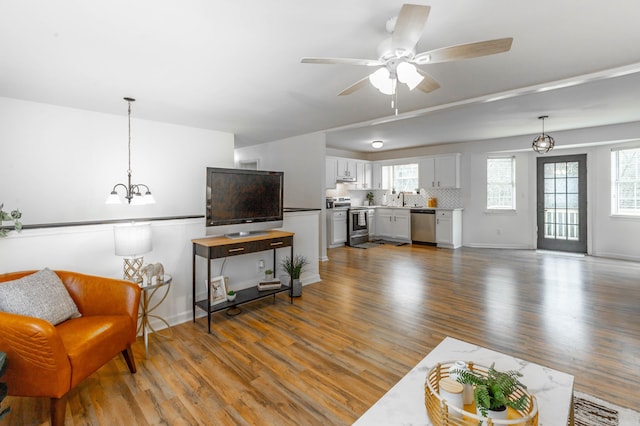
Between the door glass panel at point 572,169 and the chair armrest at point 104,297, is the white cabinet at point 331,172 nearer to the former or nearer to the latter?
the door glass panel at point 572,169

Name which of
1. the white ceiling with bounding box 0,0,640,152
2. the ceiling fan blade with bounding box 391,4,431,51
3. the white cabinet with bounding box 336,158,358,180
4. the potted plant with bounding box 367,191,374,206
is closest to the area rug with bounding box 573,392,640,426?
the ceiling fan blade with bounding box 391,4,431,51

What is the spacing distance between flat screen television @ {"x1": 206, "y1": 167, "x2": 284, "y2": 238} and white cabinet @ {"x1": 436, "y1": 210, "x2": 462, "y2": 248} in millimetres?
4914

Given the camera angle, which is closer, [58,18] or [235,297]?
[58,18]

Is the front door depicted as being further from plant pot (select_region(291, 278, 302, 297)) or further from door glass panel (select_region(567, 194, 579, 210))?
plant pot (select_region(291, 278, 302, 297))

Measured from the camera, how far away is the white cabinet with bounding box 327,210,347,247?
289 inches

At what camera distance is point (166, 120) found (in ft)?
15.8

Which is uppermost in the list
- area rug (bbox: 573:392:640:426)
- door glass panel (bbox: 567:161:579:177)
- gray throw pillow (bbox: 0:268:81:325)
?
door glass panel (bbox: 567:161:579:177)

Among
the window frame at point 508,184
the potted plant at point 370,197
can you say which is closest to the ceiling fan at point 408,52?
the window frame at point 508,184

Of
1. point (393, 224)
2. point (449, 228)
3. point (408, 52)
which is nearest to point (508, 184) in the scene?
point (449, 228)

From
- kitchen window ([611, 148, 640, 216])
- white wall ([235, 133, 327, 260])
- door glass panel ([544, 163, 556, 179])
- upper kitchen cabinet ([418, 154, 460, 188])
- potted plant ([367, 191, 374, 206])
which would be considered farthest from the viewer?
potted plant ([367, 191, 374, 206])

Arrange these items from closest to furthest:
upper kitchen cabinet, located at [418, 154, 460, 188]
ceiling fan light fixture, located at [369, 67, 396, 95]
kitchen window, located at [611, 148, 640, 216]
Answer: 1. ceiling fan light fixture, located at [369, 67, 396, 95]
2. kitchen window, located at [611, 148, 640, 216]
3. upper kitchen cabinet, located at [418, 154, 460, 188]

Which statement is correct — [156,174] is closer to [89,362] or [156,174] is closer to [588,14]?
A: [89,362]

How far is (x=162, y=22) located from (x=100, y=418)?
8.59 ft

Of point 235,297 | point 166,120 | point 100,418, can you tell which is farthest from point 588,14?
point 166,120
